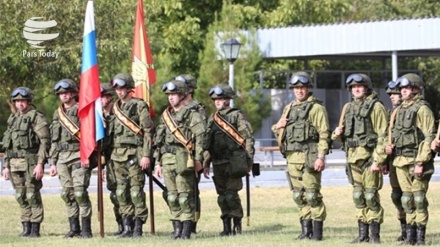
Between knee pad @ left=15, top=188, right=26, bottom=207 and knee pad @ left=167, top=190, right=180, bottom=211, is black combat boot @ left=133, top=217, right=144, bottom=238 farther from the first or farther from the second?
knee pad @ left=15, top=188, right=26, bottom=207

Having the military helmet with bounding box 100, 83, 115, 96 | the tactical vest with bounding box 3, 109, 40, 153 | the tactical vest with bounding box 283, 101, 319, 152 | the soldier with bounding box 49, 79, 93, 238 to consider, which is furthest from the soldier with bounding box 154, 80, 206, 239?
the tactical vest with bounding box 3, 109, 40, 153

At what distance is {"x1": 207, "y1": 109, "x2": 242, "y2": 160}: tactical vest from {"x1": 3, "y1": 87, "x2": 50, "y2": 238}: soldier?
226 cm

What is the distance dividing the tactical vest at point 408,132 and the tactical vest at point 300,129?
125cm

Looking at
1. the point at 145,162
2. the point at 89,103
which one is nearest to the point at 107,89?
the point at 89,103

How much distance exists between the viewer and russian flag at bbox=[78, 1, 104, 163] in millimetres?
17328

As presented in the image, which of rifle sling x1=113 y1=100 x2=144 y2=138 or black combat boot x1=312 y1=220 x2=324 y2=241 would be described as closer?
black combat boot x1=312 y1=220 x2=324 y2=241

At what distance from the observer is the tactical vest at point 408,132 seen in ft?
51.1

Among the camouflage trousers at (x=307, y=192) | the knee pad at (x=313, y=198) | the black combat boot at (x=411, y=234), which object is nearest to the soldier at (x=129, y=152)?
the camouflage trousers at (x=307, y=192)

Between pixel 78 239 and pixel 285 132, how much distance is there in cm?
306

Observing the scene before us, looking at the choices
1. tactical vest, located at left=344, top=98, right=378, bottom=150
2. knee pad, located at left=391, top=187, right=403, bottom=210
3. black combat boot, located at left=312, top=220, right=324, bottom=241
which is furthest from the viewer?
knee pad, located at left=391, top=187, right=403, bottom=210

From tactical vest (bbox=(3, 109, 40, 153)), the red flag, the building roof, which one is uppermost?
the building roof

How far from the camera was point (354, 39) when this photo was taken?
131 ft

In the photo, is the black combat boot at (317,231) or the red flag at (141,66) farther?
the red flag at (141,66)

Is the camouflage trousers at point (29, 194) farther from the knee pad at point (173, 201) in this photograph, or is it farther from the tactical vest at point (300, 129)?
the tactical vest at point (300, 129)
